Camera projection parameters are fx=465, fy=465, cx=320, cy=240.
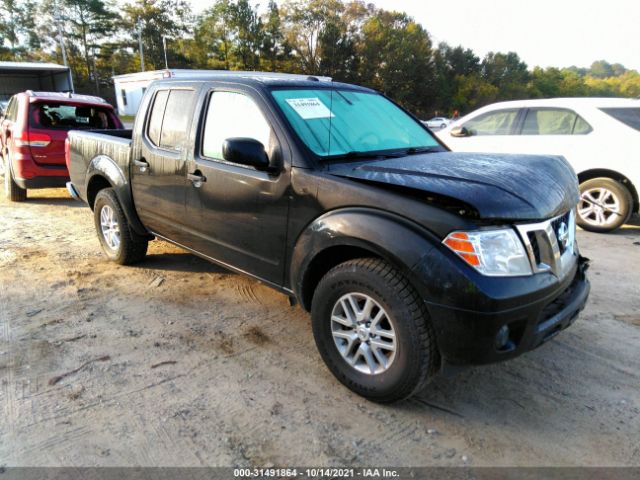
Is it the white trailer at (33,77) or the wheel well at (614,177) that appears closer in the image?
the wheel well at (614,177)

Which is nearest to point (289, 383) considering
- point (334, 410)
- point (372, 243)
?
point (334, 410)

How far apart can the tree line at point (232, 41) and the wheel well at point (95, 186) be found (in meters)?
52.1

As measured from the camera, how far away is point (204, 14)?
190 feet

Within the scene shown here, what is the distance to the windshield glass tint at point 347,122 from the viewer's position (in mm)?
3074

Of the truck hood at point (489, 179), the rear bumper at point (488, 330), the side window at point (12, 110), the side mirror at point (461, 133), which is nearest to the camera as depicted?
the rear bumper at point (488, 330)

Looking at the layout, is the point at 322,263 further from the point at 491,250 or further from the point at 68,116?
the point at 68,116

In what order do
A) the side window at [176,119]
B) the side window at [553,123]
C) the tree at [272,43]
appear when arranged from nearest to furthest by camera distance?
the side window at [176,119], the side window at [553,123], the tree at [272,43]

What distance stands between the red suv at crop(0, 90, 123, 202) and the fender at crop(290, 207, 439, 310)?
6.01 metres

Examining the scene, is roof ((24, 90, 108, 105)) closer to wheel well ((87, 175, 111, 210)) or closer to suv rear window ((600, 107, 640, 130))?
wheel well ((87, 175, 111, 210))

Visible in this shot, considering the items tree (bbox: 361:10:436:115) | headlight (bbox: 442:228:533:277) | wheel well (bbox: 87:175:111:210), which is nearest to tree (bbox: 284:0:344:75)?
tree (bbox: 361:10:436:115)

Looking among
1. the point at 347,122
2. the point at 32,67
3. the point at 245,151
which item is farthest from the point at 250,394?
the point at 32,67

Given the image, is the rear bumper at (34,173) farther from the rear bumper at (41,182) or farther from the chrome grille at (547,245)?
the chrome grille at (547,245)

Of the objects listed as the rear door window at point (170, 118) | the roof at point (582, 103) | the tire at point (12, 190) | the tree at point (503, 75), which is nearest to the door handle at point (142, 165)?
the rear door window at point (170, 118)

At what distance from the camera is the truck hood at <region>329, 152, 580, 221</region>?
91.7 inches
